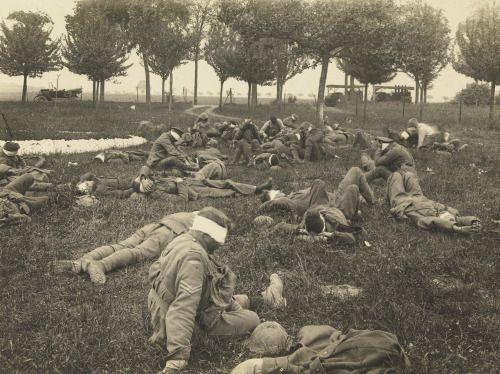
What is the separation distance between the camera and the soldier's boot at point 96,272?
595cm

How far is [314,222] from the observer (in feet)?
24.9

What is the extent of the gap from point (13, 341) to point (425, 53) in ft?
85.1

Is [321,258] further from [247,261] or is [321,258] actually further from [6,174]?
[6,174]

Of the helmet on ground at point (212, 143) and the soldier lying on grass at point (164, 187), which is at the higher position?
the helmet on ground at point (212, 143)

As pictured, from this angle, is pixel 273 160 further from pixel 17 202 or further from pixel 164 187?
pixel 17 202

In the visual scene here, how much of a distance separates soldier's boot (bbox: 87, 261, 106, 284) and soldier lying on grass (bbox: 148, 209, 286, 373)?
1.59m

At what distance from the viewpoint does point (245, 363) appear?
13.2ft

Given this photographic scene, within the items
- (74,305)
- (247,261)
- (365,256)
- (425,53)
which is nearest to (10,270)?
(74,305)

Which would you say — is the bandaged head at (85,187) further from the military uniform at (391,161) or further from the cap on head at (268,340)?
the cap on head at (268,340)

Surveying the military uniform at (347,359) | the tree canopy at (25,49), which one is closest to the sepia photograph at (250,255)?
the military uniform at (347,359)

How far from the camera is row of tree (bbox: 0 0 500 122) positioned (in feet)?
80.0

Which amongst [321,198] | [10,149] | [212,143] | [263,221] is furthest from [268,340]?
[212,143]

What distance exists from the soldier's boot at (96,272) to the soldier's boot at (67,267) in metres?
0.12

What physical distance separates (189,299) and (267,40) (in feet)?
83.8
